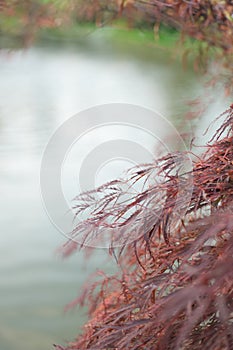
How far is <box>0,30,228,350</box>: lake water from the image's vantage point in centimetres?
291

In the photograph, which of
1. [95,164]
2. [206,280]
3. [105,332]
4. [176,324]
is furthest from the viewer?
[95,164]

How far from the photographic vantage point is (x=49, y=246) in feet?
11.0

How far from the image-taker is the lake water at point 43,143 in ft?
9.56

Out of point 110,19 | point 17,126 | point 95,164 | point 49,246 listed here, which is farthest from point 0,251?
point 95,164

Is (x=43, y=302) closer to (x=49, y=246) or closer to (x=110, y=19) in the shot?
(x=49, y=246)

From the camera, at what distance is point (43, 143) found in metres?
4.72

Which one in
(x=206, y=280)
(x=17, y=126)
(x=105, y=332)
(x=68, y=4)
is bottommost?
(x=206, y=280)

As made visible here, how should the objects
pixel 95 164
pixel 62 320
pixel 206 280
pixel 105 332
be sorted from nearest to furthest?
pixel 206 280, pixel 105 332, pixel 95 164, pixel 62 320

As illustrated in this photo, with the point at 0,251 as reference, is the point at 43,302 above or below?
below

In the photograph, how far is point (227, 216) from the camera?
0.59 metres

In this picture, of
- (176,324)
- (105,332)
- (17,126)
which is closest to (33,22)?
(105,332)

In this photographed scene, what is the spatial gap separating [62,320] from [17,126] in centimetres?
232

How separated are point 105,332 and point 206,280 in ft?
1.00

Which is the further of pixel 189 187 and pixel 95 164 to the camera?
pixel 95 164
